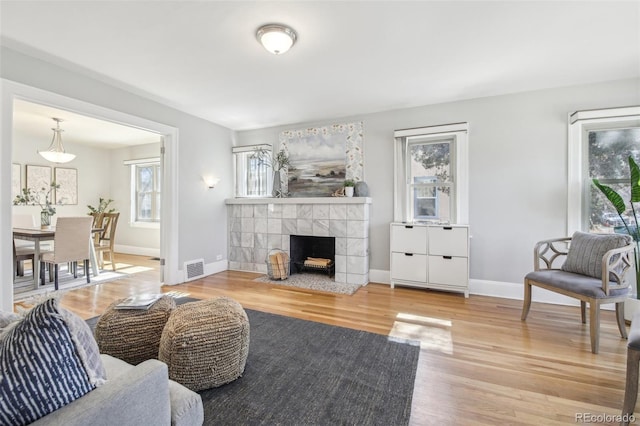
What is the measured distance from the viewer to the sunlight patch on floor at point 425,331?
2209mm

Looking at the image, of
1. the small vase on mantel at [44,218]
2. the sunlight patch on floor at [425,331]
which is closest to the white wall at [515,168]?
the sunlight patch on floor at [425,331]

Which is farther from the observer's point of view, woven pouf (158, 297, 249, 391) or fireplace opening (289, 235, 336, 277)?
fireplace opening (289, 235, 336, 277)

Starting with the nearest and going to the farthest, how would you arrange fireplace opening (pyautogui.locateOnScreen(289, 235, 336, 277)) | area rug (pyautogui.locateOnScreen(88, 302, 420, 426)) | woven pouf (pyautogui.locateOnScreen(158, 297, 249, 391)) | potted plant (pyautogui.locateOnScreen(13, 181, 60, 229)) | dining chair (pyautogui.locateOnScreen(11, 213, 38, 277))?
area rug (pyautogui.locateOnScreen(88, 302, 420, 426))
woven pouf (pyautogui.locateOnScreen(158, 297, 249, 391))
dining chair (pyautogui.locateOnScreen(11, 213, 38, 277))
fireplace opening (pyautogui.locateOnScreen(289, 235, 336, 277))
potted plant (pyautogui.locateOnScreen(13, 181, 60, 229))

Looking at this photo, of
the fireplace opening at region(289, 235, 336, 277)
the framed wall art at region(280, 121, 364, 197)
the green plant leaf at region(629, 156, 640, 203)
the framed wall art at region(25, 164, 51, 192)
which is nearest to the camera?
the green plant leaf at region(629, 156, 640, 203)

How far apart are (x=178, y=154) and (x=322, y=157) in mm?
2183

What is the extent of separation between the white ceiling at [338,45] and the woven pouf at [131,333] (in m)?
2.18

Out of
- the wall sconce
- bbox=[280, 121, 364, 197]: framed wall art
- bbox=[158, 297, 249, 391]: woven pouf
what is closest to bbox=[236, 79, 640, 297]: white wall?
bbox=[280, 121, 364, 197]: framed wall art

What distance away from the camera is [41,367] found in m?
0.67

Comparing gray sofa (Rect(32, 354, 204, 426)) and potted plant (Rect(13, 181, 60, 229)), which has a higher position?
potted plant (Rect(13, 181, 60, 229))

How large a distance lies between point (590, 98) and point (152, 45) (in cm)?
464

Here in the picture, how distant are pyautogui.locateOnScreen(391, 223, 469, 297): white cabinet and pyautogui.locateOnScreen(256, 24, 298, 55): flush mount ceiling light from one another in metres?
2.54

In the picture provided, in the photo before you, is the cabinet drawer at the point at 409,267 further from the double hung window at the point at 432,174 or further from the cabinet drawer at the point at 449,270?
the double hung window at the point at 432,174

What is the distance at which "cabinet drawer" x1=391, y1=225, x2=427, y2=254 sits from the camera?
3.57 metres

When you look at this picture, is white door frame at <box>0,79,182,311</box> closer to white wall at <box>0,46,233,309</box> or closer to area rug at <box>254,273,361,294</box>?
white wall at <box>0,46,233,309</box>
